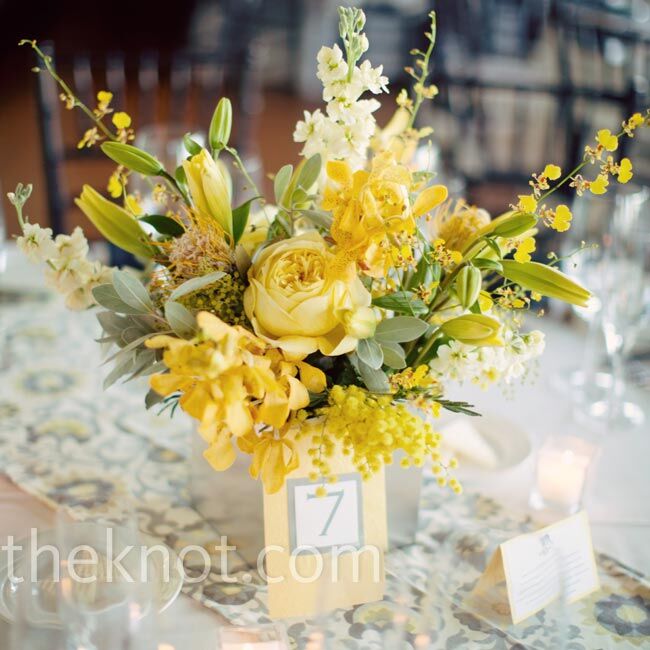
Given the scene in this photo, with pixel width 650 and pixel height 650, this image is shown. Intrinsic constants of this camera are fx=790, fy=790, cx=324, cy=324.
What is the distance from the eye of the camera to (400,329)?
28.9 inches

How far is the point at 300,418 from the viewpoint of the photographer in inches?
29.4

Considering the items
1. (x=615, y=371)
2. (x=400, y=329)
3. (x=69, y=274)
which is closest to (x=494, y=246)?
(x=400, y=329)

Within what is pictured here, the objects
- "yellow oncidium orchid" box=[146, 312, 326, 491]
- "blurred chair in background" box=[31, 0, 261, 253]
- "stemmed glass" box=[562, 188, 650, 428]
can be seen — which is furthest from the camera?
"blurred chair in background" box=[31, 0, 261, 253]

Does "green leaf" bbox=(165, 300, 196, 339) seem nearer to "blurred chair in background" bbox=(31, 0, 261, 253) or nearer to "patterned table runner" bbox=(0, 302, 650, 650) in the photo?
"patterned table runner" bbox=(0, 302, 650, 650)

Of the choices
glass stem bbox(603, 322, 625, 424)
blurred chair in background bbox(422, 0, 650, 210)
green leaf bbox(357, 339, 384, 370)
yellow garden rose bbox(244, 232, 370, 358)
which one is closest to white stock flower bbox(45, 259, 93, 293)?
yellow garden rose bbox(244, 232, 370, 358)

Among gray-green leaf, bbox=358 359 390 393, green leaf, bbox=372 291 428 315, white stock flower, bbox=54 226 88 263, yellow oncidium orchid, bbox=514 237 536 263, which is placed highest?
white stock flower, bbox=54 226 88 263

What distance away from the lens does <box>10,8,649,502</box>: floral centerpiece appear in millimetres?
691

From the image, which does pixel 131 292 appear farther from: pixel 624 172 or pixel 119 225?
pixel 624 172

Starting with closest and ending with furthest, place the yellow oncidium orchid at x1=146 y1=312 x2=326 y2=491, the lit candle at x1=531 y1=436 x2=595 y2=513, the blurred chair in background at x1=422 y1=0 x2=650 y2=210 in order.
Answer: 1. the yellow oncidium orchid at x1=146 y1=312 x2=326 y2=491
2. the lit candle at x1=531 y1=436 x2=595 y2=513
3. the blurred chair in background at x1=422 y1=0 x2=650 y2=210

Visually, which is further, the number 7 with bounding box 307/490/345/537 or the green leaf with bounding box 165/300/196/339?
the number 7 with bounding box 307/490/345/537

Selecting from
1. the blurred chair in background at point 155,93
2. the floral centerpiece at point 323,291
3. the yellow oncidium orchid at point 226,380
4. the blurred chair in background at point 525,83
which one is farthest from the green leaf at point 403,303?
the blurred chair in background at point 525,83

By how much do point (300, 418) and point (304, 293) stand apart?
129 millimetres

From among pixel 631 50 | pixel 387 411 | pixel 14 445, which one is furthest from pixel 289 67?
pixel 387 411

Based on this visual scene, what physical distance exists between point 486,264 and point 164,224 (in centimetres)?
33
